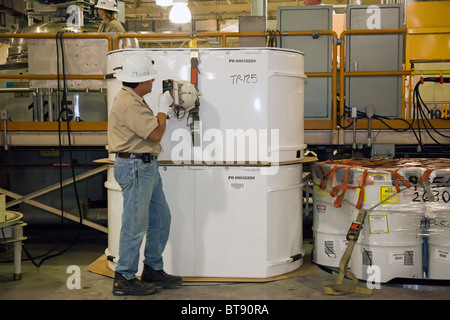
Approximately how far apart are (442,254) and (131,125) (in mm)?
3166

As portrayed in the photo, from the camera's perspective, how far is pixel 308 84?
6.34 m

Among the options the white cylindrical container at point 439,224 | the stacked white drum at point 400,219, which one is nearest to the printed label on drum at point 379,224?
the stacked white drum at point 400,219

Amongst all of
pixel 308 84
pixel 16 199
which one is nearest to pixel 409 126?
pixel 308 84

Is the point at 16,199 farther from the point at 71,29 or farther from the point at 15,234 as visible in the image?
the point at 71,29

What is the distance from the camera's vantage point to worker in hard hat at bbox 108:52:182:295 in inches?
173

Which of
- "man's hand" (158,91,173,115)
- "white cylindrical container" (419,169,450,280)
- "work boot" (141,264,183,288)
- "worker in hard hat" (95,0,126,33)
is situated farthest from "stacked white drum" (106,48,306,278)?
"worker in hard hat" (95,0,126,33)

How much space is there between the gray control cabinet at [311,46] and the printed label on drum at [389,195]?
1.64m

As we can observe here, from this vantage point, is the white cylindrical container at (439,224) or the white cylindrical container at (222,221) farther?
the white cylindrical container at (222,221)

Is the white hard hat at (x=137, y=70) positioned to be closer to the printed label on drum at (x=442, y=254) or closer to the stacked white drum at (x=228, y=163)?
the stacked white drum at (x=228, y=163)

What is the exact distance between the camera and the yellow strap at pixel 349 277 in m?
4.66

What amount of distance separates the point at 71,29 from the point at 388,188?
210 inches

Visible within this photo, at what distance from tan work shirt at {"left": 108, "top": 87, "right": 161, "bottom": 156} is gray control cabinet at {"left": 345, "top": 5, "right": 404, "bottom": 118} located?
9.53ft

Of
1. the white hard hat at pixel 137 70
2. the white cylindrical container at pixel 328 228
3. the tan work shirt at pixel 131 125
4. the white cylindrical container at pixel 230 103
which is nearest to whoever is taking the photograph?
the tan work shirt at pixel 131 125

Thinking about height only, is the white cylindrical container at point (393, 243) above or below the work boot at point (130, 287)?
above
